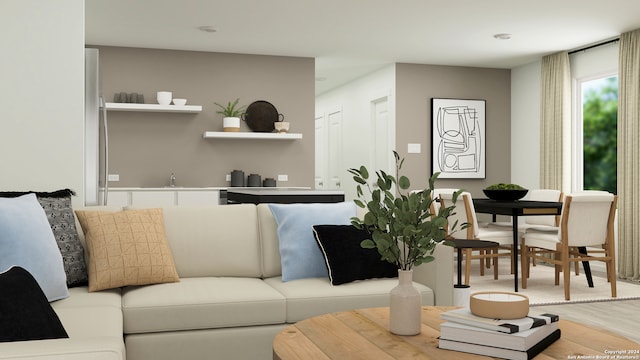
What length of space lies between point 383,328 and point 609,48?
592 centimetres

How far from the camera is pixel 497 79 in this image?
8680 millimetres

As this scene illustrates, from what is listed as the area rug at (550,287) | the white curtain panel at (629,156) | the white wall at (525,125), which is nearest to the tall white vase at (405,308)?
the area rug at (550,287)

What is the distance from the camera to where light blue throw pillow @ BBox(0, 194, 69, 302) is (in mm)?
2635

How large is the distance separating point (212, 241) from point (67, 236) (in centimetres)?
74

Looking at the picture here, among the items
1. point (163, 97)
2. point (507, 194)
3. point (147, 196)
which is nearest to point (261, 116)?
point (163, 97)

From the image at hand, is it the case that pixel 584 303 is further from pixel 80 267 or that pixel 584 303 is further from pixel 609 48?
pixel 80 267

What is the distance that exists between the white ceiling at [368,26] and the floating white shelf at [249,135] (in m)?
0.97

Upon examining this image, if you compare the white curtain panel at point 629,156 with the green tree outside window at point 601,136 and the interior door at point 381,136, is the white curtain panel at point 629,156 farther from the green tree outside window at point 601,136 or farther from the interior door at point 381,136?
the interior door at point 381,136

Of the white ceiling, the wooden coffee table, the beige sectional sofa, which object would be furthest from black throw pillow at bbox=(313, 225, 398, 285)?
the white ceiling

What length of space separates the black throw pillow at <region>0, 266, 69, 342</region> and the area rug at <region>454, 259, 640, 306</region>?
4039 mm

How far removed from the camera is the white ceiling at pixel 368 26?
5.56 metres

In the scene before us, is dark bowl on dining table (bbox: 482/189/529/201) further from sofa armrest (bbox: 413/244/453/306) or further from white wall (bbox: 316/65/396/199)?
sofa armrest (bbox: 413/244/453/306)

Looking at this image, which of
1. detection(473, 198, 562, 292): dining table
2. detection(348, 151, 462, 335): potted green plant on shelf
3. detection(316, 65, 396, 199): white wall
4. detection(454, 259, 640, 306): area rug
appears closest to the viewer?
detection(348, 151, 462, 335): potted green plant on shelf

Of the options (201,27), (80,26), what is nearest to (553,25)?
(201,27)
